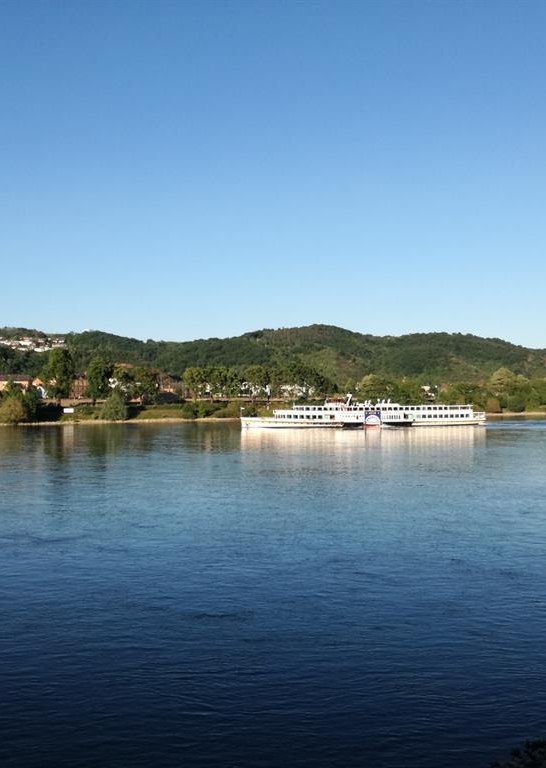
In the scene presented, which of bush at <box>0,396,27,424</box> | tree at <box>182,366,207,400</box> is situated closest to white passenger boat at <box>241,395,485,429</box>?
tree at <box>182,366,207,400</box>

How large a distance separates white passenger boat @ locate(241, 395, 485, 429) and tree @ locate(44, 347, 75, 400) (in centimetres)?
3041

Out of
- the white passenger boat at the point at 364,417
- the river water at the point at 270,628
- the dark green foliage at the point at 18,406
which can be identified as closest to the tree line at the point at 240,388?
the dark green foliage at the point at 18,406

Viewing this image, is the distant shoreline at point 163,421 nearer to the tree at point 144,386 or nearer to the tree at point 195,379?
the tree at point 144,386

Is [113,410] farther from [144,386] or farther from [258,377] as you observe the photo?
[258,377]

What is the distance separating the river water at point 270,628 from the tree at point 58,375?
8776 centimetres

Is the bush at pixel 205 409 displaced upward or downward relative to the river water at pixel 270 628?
upward

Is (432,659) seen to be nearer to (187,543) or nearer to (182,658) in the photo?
(182,658)

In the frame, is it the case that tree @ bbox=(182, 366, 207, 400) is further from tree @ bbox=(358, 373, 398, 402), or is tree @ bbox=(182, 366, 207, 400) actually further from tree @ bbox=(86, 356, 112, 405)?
tree @ bbox=(358, 373, 398, 402)

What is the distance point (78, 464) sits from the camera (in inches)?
2392

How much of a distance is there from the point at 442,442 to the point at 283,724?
75500 mm

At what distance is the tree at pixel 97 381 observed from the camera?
436 feet

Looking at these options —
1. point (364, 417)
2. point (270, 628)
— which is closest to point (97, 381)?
point (364, 417)

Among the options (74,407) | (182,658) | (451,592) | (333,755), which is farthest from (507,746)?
(74,407)

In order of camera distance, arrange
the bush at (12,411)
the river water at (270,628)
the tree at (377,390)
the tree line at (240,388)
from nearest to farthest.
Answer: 1. the river water at (270,628)
2. the bush at (12,411)
3. the tree line at (240,388)
4. the tree at (377,390)
